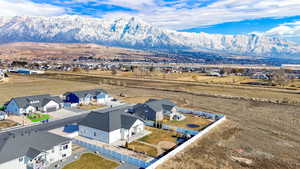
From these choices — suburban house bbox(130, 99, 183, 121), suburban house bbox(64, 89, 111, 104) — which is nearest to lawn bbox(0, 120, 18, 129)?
suburban house bbox(64, 89, 111, 104)

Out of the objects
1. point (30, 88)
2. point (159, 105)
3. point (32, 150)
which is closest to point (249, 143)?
point (159, 105)

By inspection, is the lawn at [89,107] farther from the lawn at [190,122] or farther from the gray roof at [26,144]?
the gray roof at [26,144]

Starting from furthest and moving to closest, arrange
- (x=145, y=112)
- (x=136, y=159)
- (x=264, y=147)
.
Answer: (x=145, y=112)
(x=264, y=147)
(x=136, y=159)

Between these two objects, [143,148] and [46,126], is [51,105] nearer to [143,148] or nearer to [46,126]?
[46,126]

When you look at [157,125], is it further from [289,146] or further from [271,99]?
[271,99]

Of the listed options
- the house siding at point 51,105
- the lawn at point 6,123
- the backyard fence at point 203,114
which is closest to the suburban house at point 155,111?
the backyard fence at point 203,114

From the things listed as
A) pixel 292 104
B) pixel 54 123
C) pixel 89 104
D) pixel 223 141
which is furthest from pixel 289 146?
pixel 89 104
